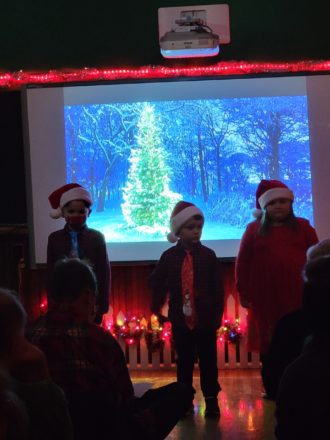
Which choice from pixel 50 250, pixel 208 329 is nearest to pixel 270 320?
pixel 208 329

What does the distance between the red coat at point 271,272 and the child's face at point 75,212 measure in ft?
3.41

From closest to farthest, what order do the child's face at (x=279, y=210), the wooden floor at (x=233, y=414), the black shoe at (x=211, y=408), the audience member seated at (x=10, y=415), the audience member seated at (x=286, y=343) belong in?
the audience member seated at (x=10, y=415)
the audience member seated at (x=286, y=343)
the wooden floor at (x=233, y=414)
the black shoe at (x=211, y=408)
the child's face at (x=279, y=210)

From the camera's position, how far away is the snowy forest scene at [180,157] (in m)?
5.08

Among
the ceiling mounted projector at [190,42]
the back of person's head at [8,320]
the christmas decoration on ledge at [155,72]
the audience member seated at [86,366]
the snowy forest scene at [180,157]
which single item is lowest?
the audience member seated at [86,366]

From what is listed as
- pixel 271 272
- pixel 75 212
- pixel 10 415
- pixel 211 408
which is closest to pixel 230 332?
pixel 271 272

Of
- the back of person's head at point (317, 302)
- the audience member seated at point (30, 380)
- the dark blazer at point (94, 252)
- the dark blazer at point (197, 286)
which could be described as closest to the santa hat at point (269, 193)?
the dark blazer at point (197, 286)

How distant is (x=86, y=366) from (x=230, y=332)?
3.06 m

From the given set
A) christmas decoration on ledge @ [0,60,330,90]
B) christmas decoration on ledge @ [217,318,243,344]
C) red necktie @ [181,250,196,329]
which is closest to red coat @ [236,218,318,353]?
red necktie @ [181,250,196,329]

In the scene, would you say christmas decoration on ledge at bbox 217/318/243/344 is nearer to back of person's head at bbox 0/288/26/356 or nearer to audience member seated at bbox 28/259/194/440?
audience member seated at bbox 28/259/194/440

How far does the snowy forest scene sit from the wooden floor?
40.7 inches

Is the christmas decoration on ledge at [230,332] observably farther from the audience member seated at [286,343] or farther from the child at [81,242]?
the audience member seated at [286,343]

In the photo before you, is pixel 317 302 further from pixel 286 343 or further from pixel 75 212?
pixel 75 212

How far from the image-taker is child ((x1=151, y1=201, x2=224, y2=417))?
3961mm

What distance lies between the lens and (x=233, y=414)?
398 centimetres
